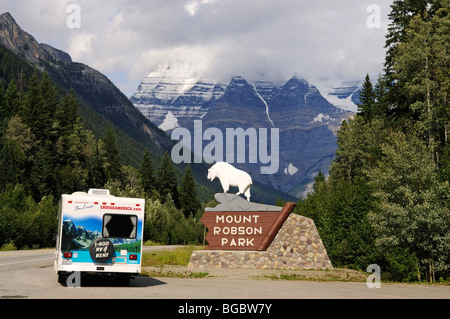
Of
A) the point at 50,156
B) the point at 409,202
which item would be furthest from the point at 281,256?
the point at 50,156

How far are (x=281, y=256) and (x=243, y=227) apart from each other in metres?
2.23

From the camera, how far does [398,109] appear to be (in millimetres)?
52906

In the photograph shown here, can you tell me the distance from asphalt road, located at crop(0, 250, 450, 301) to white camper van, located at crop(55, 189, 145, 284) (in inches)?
27.2

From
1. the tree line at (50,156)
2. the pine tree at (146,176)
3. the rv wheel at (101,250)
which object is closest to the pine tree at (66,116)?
the tree line at (50,156)

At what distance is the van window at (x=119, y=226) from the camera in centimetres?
1695

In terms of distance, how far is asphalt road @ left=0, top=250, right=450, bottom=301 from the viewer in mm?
14859

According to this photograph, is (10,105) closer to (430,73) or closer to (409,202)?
(430,73)

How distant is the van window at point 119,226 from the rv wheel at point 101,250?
24 cm

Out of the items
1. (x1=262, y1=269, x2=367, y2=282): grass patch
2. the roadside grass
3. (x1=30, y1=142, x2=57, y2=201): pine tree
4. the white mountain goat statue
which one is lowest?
the roadside grass

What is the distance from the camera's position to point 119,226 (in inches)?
676

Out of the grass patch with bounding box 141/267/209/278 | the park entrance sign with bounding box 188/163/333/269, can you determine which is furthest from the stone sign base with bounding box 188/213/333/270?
the grass patch with bounding box 141/267/209/278

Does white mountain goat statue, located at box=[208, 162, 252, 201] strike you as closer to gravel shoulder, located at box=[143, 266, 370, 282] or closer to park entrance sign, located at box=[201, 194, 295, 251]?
park entrance sign, located at box=[201, 194, 295, 251]
